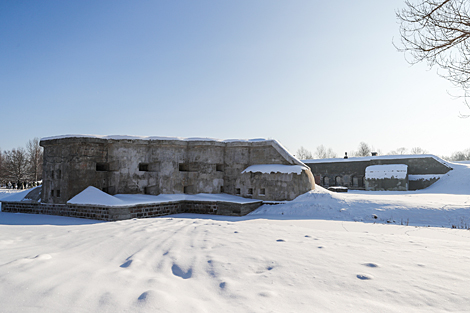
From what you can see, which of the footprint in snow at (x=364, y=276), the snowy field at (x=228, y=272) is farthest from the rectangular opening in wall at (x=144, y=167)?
the footprint in snow at (x=364, y=276)

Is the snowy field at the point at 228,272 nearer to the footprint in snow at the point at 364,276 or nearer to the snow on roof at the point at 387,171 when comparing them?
the footprint in snow at the point at 364,276

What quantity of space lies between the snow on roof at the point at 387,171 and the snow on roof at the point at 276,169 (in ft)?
44.5

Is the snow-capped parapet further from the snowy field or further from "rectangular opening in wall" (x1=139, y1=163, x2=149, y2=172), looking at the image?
"rectangular opening in wall" (x1=139, y1=163, x2=149, y2=172)

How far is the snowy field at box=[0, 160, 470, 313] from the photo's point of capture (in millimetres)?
2242

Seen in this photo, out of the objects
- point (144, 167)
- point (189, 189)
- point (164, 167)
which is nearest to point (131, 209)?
point (164, 167)

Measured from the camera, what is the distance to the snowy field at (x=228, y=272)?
2242 mm

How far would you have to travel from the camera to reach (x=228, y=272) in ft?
10.1

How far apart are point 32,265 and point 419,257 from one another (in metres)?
4.63

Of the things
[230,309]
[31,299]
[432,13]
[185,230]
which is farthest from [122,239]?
[432,13]

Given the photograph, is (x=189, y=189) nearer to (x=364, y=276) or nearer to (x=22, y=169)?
(x=364, y=276)

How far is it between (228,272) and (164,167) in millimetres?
8184

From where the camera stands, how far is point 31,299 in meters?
2.21

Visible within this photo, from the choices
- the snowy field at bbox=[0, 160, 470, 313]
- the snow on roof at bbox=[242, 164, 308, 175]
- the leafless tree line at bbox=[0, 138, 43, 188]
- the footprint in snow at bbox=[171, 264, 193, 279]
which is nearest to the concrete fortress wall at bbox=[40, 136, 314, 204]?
the snow on roof at bbox=[242, 164, 308, 175]

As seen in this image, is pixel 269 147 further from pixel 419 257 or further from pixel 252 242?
pixel 419 257
